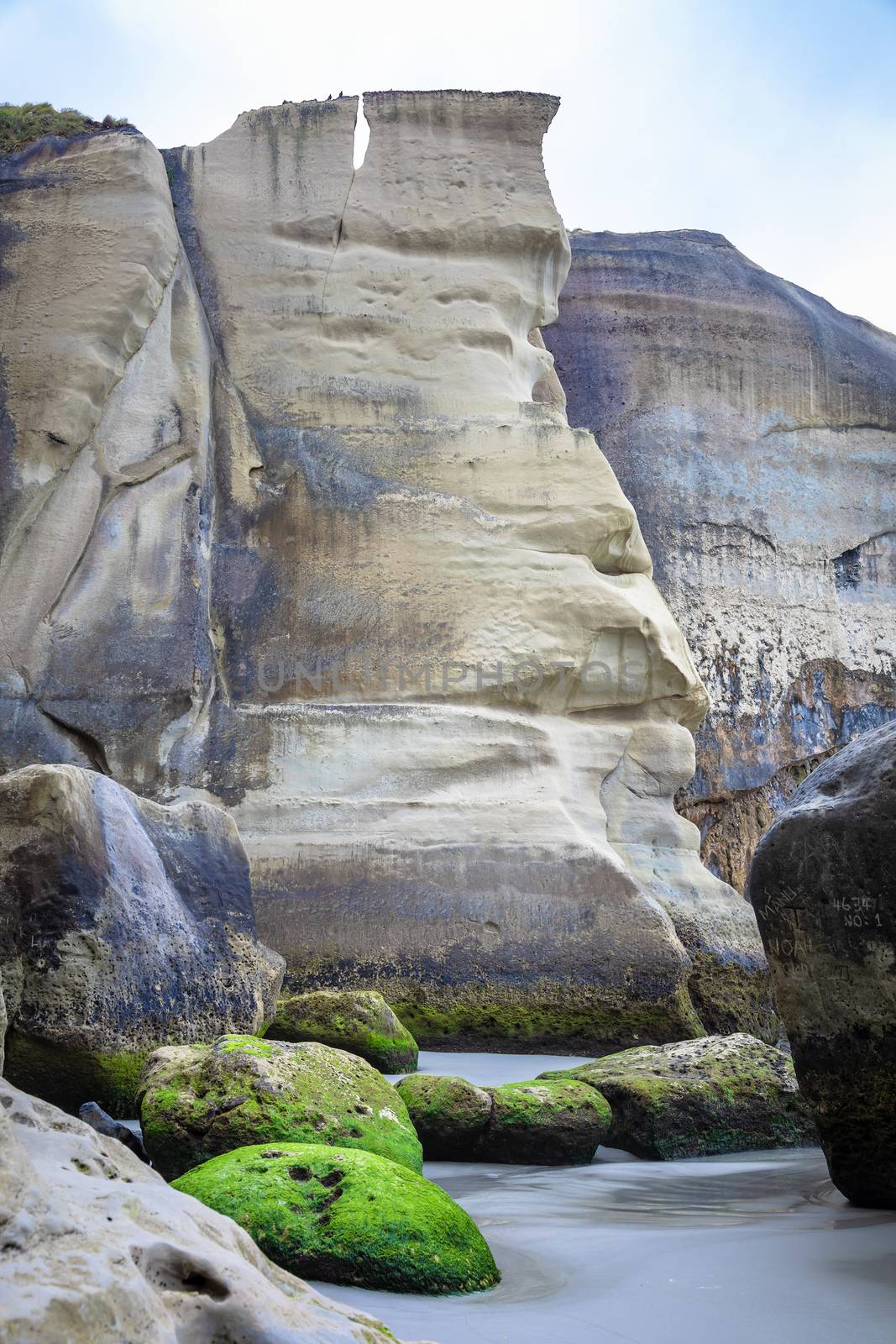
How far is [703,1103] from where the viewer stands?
4020 millimetres

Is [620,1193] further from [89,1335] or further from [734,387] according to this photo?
[734,387]

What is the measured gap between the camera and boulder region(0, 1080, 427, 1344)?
1.36 meters

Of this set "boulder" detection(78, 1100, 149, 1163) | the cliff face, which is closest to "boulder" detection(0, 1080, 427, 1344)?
"boulder" detection(78, 1100, 149, 1163)

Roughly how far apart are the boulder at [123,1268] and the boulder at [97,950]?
2.05 m

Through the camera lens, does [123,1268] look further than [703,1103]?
No

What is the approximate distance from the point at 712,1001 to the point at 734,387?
689cm

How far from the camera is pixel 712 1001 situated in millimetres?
6648

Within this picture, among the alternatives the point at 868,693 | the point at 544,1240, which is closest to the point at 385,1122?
the point at 544,1240

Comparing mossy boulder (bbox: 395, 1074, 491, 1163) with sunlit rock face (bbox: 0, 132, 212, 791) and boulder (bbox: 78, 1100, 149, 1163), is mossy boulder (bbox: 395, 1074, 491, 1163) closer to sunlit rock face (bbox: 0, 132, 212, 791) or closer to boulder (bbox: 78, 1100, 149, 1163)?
boulder (bbox: 78, 1100, 149, 1163)

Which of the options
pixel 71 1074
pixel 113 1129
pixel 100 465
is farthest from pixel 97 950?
pixel 100 465

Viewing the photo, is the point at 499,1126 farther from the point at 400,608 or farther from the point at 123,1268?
the point at 400,608

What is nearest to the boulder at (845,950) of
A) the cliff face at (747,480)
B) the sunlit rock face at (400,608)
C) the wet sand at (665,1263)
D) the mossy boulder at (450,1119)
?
the wet sand at (665,1263)

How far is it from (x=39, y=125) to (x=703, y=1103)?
6936 mm

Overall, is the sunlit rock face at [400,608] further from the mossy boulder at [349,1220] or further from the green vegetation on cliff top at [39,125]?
the mossy boulder at [349,1220]
